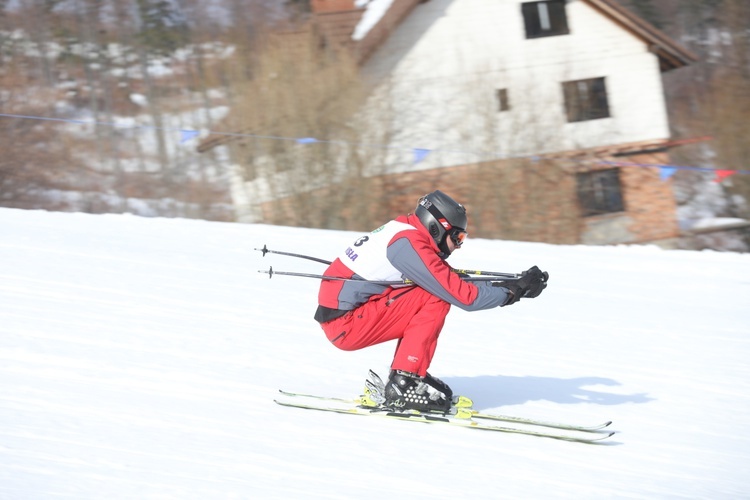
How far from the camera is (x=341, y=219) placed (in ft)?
61.4

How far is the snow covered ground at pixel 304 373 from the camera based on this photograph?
12.8 ft

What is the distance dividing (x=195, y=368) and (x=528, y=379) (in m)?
1.97

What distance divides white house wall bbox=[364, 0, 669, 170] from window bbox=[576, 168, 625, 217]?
0.75 meters

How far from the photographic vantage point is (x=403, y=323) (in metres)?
4.50

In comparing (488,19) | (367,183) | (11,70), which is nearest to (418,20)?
(488,19)

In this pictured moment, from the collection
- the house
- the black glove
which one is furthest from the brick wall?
the black glove

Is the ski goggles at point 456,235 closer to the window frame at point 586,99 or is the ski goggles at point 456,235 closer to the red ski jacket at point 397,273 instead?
the red ski jacket at point 397,273

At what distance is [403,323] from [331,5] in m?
16.8

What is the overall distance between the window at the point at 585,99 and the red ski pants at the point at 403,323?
1728 cm

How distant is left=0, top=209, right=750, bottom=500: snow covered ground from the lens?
12.8 ft

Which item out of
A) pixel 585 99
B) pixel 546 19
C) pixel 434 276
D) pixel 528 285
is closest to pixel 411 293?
pixel 434 276

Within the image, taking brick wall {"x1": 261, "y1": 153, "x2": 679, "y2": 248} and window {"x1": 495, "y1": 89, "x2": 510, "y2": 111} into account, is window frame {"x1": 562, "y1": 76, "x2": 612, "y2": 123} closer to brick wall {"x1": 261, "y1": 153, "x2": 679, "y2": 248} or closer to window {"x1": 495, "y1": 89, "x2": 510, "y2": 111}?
window {"x1": 495, "y1": 89, "x2": 510, "y2": 111}

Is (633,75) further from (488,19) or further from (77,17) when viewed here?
(77,17)

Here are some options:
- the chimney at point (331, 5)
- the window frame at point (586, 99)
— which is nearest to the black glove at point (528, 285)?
the chimney at point (331, 5)
